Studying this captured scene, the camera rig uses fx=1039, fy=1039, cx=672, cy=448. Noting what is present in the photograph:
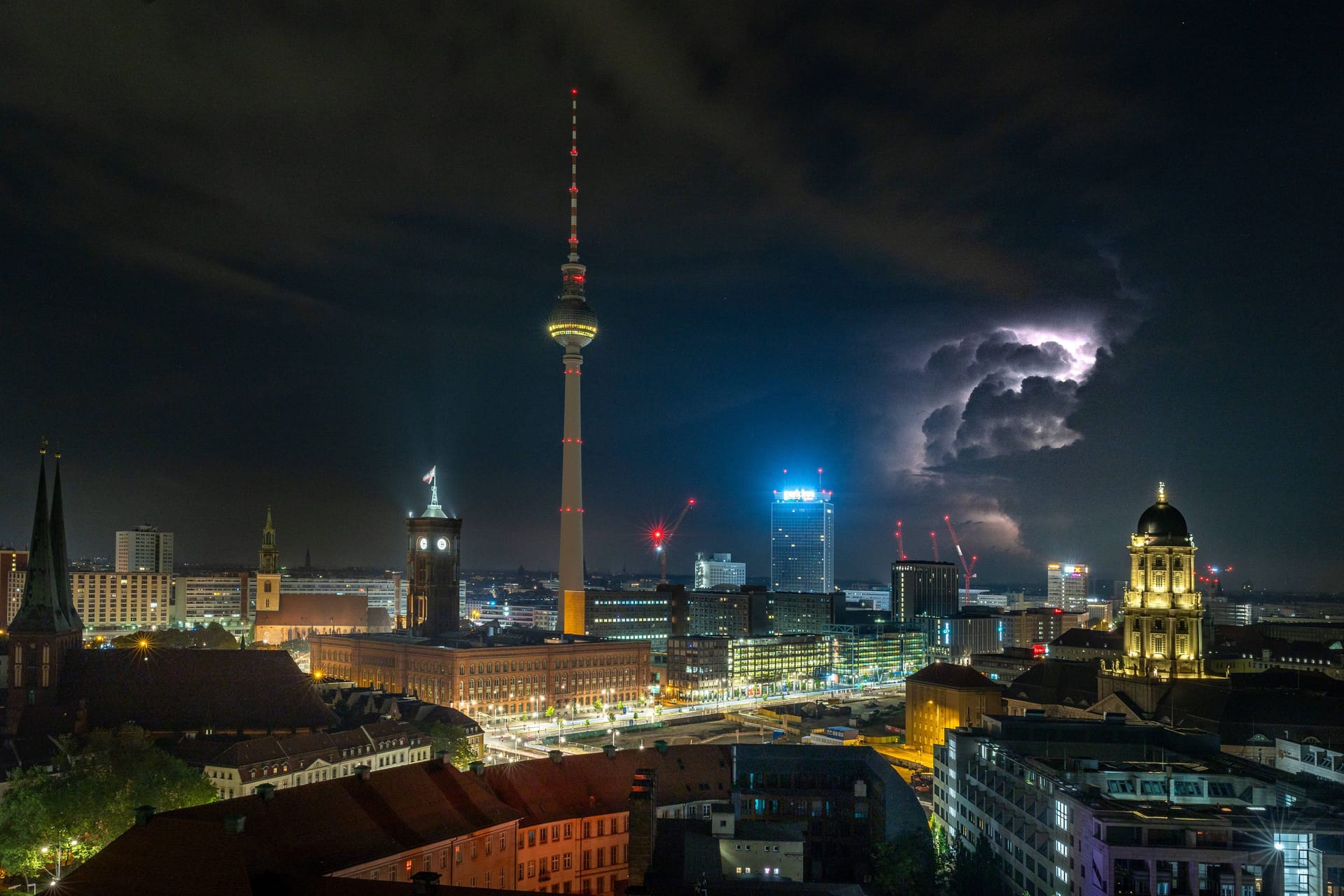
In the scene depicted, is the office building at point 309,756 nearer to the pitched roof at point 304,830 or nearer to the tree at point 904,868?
the pitched roof at point 304,830

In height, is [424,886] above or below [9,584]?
below

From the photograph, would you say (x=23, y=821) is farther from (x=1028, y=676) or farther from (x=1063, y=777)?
(x=1028, y=676)

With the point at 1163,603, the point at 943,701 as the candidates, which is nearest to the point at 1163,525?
the point at 1163,603

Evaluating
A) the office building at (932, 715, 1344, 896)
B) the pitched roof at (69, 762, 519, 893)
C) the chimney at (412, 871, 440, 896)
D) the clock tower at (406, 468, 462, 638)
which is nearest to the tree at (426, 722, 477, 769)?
the pitched roof at (69, 762, 519, 893)

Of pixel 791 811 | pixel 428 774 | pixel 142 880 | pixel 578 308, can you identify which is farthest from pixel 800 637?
pixel 142 880

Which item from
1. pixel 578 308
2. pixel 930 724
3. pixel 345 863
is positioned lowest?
pixel 930 724

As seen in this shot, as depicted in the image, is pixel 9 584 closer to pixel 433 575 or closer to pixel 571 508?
pixel 433 575

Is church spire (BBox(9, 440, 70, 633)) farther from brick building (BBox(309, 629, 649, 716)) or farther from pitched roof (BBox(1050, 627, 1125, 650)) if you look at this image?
pitched roof (BBox(1050, 627, 1125, 650))
